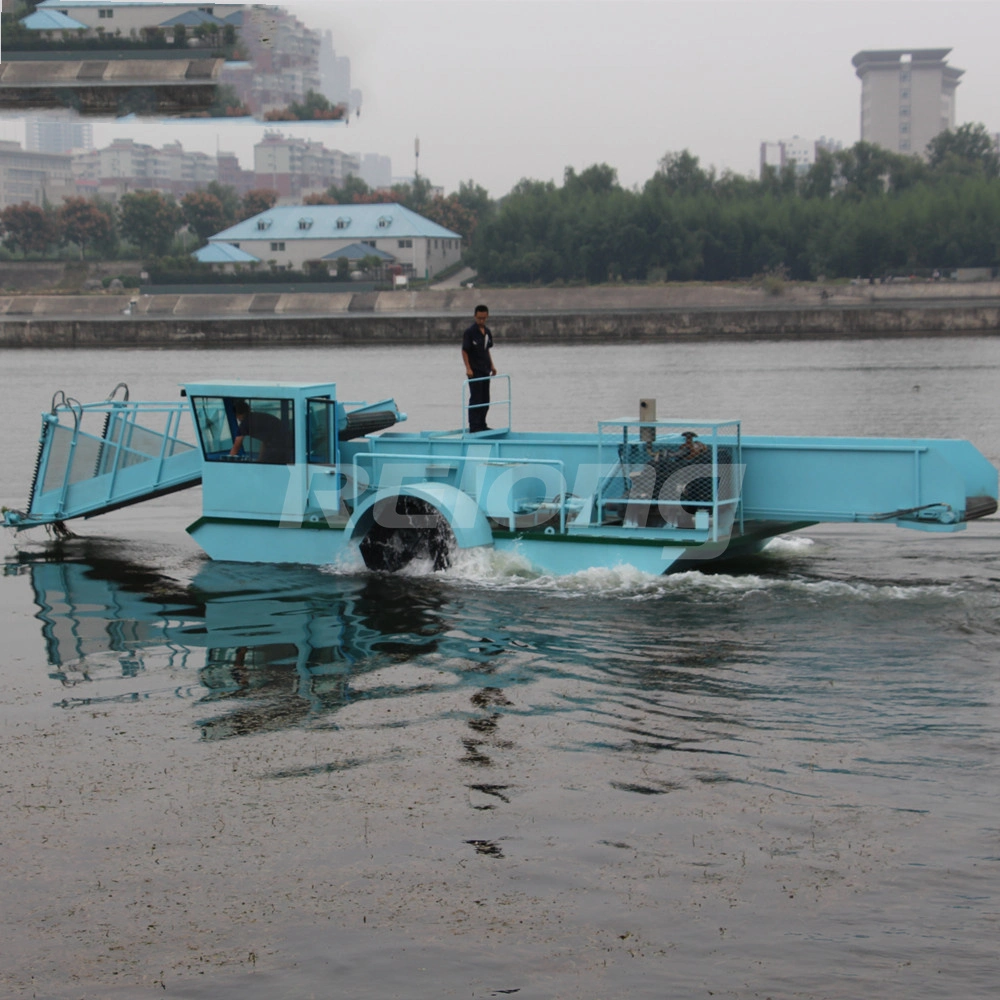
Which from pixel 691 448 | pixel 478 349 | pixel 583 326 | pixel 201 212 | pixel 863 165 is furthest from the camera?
pixel 201 212

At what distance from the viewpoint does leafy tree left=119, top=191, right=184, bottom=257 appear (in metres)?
153

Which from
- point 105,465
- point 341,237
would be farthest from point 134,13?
point 105,465

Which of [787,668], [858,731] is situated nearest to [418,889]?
[858,731]

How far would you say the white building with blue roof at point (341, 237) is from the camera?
437 feet

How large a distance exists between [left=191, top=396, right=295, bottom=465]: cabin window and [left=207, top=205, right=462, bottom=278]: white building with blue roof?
4602 inches

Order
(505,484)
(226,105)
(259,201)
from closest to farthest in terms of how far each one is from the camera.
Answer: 1. (505,484)
2. (226,105)
3. (259,201)

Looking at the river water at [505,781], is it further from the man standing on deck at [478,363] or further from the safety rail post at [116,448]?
the man standing on deck at [478,363]

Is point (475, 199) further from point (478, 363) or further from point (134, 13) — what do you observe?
point (478, 363)

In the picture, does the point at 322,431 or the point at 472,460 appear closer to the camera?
the point at 472,460

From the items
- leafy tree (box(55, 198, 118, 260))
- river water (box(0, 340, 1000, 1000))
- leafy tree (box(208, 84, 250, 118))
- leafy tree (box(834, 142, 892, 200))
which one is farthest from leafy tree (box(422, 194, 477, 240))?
river water (box(0, 340, 1000, 1000))

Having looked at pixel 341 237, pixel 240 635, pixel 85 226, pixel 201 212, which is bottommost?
pixel 240 635

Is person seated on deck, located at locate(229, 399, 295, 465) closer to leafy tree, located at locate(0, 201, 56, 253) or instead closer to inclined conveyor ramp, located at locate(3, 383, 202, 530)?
inclined conveyor ramp, located at locate(3, 383, 202, 530)

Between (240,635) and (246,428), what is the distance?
3.65 m

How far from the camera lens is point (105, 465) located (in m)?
Result: 16.9
